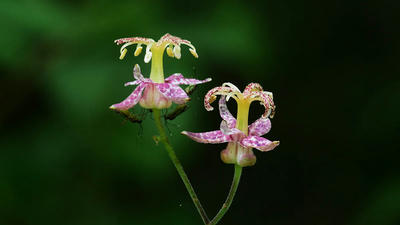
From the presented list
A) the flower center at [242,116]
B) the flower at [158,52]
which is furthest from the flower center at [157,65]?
the flower center at [242,116]

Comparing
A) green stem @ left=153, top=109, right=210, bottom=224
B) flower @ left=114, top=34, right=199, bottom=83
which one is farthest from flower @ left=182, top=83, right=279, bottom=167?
flower @ left=114, top=34, right=199, bottom=83

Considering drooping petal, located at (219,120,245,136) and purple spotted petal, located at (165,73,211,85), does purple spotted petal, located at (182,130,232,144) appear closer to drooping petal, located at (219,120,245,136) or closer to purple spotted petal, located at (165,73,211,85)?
drooping petal, located at (219,120,245,136)

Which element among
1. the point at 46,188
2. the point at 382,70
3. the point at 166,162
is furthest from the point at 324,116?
the point at 46,188

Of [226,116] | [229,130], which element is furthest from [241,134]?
[226,116]

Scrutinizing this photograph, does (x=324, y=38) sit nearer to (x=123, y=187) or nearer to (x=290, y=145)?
(x=290, y=145)

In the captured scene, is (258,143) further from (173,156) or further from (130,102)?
(130,102)
